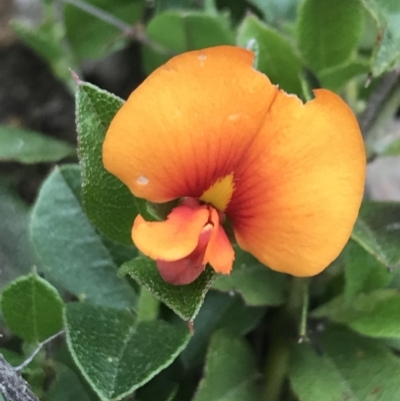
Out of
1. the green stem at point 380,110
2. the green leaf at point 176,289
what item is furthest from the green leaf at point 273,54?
the green leaf at point 176,289

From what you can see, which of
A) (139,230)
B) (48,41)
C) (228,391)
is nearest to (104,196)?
(139,230)

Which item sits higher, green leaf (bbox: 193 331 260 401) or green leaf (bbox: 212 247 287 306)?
green leaf (bbox: 212 247 287 306)

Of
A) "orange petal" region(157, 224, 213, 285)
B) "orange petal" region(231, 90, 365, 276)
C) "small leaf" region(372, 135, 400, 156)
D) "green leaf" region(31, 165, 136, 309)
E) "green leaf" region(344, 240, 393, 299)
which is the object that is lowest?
"green leaf" region(31, 165, 136, 309)

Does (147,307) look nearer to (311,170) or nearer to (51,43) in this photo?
(311,170)

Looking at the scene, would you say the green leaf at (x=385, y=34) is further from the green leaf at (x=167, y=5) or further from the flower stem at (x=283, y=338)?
the green leaf at (x=167, y=5)

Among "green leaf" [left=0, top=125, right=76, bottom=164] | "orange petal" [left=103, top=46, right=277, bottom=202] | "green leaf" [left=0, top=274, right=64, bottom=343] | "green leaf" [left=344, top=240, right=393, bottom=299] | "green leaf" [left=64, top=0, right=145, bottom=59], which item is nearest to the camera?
"orange petal" [left=103, top=46, right=277, bottom=202]

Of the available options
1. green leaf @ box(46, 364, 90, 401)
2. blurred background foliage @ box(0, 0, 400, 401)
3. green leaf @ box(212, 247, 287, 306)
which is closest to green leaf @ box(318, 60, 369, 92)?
blurred background foliage @ box(0, 0, 400, 401)

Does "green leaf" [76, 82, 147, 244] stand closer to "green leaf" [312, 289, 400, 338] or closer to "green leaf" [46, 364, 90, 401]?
"green leaf" [46, 364, 90, 401]

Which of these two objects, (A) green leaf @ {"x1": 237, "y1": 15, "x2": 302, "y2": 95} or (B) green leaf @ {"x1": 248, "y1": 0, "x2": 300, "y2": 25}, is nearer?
(A) green leaf @ {"x1": 237, "y1": 15, "x2": 302, "y2": 95}

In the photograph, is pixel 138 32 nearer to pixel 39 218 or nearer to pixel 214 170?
pixel 39 218
